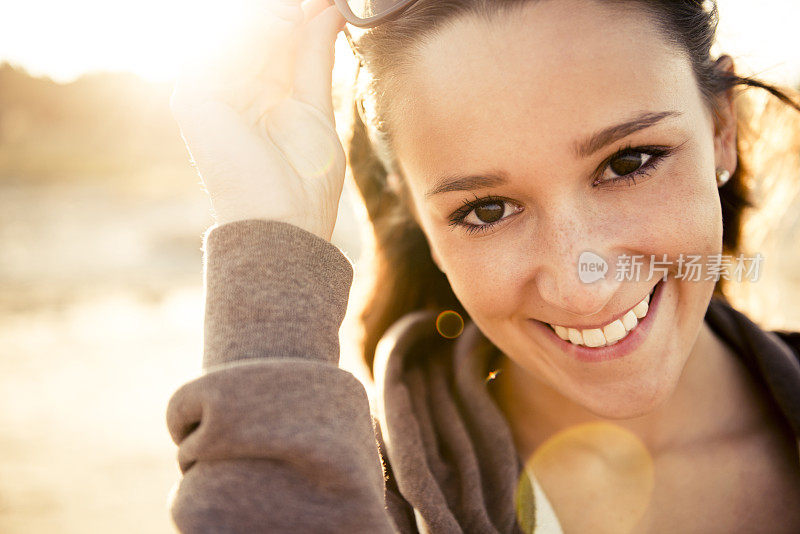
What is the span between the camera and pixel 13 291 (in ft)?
23.7

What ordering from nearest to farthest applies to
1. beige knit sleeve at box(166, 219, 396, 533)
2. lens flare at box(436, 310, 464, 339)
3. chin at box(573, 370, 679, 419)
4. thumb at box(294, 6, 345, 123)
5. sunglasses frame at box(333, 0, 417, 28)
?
beige knit sleeve at box(166, 219, 396, 533), sunglasses frame at box(333, 0, 417, 28), chin at box(573, 370, 679, 419), thumb at box(294, 6, 345, 123), lens flare at box(436, 310, 464, 339)

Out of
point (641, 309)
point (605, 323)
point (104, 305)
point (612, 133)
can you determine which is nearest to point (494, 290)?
point (605, 323)

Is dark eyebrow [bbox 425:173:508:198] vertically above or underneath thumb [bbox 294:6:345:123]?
underneath

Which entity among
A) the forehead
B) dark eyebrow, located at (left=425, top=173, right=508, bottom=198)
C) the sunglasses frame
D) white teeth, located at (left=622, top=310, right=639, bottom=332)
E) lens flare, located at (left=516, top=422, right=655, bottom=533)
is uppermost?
the sunglasses frame

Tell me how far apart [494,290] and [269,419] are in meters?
0.77

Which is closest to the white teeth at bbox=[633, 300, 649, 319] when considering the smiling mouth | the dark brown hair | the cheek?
the smiling mouth

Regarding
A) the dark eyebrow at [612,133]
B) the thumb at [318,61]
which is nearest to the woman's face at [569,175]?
the dark eyebrow at [612,133]

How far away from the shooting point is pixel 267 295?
1413 mm

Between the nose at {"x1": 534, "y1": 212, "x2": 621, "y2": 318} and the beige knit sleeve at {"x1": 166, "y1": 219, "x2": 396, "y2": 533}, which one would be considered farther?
the nose at {"x1": 534, "y1": 212, "x2": 621, "y2": 318}

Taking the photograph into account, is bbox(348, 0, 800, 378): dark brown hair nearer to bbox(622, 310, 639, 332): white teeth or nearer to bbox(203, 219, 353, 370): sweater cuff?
bbox(203, 219, 353, 370): sweater cuff

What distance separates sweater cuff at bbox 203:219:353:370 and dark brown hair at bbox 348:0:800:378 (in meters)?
0.54

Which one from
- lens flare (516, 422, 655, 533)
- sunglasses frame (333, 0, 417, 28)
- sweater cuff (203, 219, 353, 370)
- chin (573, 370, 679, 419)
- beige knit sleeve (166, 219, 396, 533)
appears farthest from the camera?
lens flare (516, 422, 655, 533)

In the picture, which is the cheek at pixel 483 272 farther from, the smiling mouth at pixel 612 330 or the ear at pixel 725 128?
the ear at pixel 725 128

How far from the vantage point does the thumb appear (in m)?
1.94
